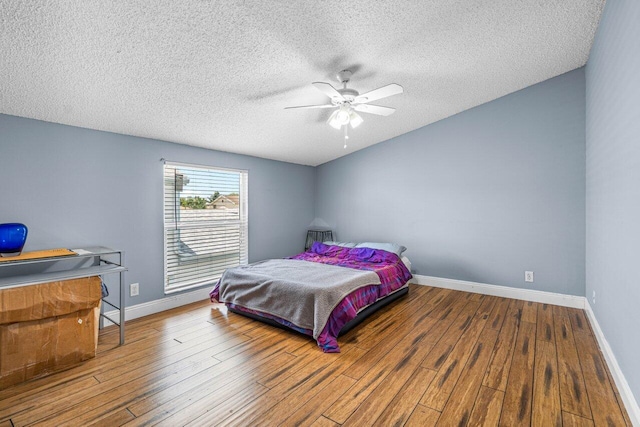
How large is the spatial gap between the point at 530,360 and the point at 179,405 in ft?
8.33

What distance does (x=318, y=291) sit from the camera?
8.78 feet

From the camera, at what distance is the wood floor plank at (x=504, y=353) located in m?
2.02

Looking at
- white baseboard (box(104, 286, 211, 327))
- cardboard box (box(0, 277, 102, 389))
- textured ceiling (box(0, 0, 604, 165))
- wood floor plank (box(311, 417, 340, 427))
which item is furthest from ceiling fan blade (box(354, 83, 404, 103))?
white baseboard (box(104, 286, 211, 327))

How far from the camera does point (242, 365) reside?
2.24 m

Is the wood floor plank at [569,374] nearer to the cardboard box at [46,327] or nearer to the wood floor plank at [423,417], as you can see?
the wood floor plank at [423,417]

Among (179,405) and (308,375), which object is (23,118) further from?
(308,375)

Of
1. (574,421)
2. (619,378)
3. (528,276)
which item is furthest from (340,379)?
(528,276)

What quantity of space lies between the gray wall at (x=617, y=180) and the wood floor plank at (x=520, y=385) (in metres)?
0.51

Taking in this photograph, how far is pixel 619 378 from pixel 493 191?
2490 millimetres

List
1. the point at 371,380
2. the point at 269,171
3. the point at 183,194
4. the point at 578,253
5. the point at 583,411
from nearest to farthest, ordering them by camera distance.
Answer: the point at 583,411, the point at 371,380, the point at 578,253, the point at 183,194, the point at 269,171

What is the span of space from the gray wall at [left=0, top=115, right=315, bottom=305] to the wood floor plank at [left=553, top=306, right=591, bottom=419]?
12.4 feet

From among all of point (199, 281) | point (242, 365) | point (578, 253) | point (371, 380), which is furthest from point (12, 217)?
point (578, 253)

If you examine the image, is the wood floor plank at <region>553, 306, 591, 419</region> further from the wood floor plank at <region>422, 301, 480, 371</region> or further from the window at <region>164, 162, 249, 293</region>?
the window at <region>164, 162, 249, 293</region>

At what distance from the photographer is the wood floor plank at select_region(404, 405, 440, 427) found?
5.32ft
